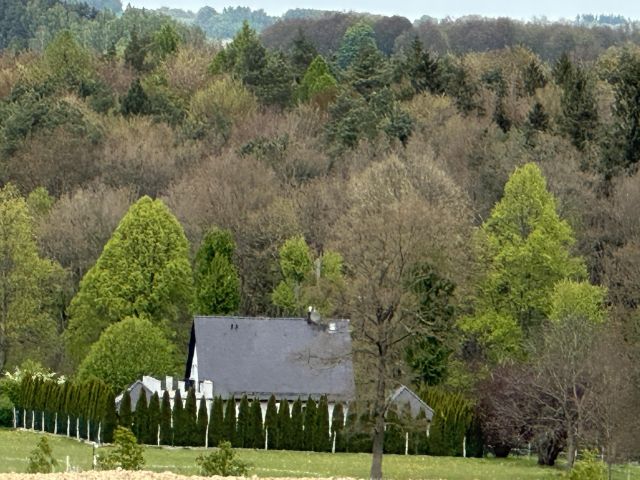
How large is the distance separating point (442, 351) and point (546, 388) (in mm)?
10484

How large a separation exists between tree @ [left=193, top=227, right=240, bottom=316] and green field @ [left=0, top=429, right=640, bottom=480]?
1164cm

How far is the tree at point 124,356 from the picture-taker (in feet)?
207

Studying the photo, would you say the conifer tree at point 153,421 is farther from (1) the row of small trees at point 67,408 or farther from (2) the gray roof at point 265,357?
(2) the gray roof at point 265,357

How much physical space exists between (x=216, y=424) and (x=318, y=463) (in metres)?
6.18

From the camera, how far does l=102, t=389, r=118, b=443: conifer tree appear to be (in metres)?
56.4

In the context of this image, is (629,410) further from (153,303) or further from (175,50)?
(175,50)

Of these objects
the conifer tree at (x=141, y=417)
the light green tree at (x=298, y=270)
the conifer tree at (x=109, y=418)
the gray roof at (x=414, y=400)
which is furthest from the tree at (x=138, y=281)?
the gray roof at (x=414, y=400)

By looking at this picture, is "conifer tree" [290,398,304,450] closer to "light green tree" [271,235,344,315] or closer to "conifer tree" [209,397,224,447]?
"conifer tree" [209,397,224,447]

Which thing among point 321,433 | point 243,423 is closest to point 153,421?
point 243,423

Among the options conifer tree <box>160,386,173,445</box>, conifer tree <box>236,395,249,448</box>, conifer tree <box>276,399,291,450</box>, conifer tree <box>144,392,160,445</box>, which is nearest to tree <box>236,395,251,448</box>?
conifer tree <box>236,395,249,448</box>

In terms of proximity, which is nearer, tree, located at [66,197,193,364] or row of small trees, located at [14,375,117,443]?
row of small trees, located at [14,375,117,443]

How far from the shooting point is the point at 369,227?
62188 mm

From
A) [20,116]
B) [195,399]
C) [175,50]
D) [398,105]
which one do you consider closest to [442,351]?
[195,399]

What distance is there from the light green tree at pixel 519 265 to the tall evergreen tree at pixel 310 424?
30.2ft
